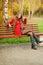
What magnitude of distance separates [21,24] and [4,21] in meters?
1.24

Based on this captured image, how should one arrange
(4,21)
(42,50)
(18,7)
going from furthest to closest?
(18,7)
(4,21)
(42,50)

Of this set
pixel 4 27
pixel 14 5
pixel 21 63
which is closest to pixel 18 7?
pixel 14 5

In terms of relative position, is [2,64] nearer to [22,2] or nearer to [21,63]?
[21,63]

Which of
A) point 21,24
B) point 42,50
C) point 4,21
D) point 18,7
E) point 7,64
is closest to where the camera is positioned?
point 7,64

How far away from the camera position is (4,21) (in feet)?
33.5

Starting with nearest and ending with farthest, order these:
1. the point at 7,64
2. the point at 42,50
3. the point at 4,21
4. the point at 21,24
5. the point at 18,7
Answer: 1. the point at 7,64
2. the point at 42,50
3. the point at 21,24
4. the point at 4,21
5. the point at 18,7

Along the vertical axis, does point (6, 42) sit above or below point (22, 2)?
below

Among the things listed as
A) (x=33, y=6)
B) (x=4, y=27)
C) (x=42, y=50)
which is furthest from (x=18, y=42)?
(x=33, y=6)

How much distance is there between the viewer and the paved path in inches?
254

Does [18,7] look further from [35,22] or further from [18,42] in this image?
[18,42]

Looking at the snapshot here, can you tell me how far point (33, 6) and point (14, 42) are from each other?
2.50 meters

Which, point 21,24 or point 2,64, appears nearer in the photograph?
point 2,64

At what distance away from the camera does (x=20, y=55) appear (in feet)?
24.2

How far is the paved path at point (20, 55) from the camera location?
6.45 m
